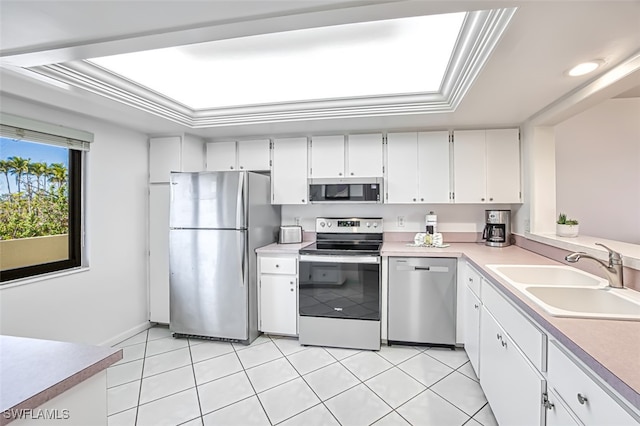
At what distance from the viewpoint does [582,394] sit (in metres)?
0.96

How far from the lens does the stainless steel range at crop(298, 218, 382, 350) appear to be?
2.85m

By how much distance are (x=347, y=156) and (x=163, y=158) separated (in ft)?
6.69

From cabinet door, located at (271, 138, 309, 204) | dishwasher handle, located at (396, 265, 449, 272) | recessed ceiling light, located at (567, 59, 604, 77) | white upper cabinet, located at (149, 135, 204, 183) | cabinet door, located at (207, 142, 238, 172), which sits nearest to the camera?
recessed ceiling light, located at (567, 59, 604, 77)

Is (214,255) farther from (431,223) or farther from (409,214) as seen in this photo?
(431,223)

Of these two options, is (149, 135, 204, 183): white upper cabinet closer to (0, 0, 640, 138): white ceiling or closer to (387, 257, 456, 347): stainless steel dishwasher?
(0, 0, 640, 138): white ceiling

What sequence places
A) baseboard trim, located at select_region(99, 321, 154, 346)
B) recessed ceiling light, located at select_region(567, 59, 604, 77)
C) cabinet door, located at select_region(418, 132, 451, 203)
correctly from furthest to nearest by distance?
cabinet door, located at select_region(418, 132, 451, 203) < baseboard trim, located at select_region(99, 321, 154, 346) < recessed ceiling light, located at select_region(567, 59, 604, 77)

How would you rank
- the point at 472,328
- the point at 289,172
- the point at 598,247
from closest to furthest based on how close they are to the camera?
the point at 598,247
the point at 472,328
the point at 289,172

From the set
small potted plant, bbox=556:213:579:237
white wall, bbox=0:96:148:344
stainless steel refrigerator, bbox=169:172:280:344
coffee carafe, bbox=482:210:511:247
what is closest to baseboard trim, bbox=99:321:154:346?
white wall, bbox=0:96:148:344

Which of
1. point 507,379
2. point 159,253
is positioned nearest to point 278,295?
point 159,253

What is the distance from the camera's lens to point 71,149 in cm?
269

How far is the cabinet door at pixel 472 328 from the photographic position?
7.37 ft

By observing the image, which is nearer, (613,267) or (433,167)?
(613,267)

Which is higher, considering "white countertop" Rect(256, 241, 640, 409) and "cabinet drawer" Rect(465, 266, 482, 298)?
"white countertop" Rect(256, 241, 640, 409)

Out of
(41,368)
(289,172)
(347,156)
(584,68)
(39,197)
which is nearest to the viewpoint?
(41,368)
